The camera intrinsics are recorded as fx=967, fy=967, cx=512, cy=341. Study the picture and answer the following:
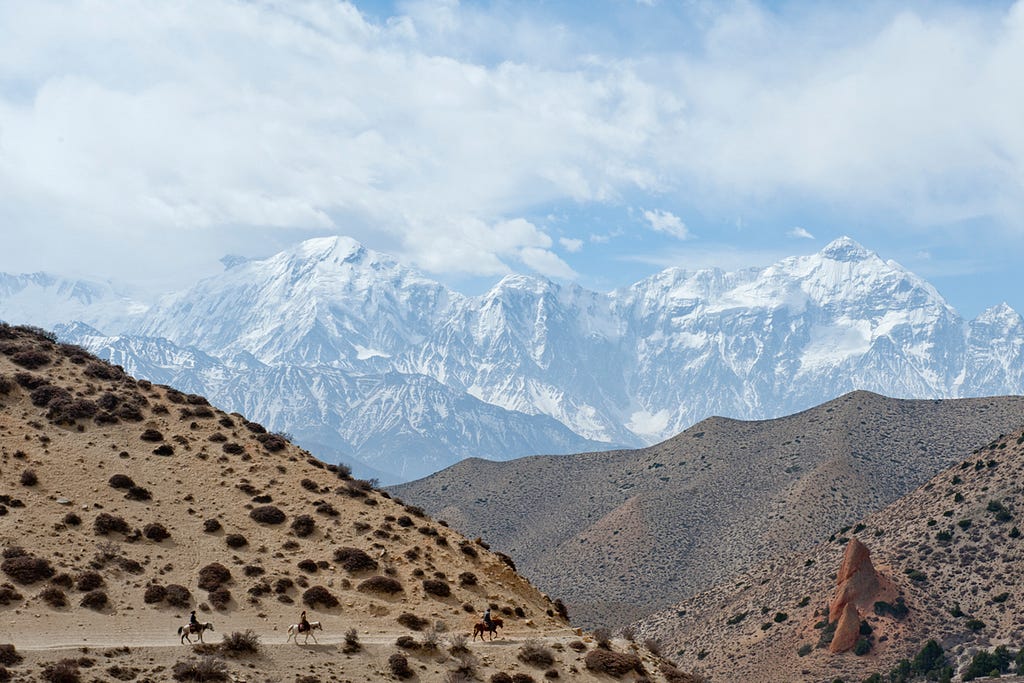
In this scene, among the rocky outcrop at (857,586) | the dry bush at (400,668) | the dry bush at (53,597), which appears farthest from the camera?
the rocky outcrop at (857,586)

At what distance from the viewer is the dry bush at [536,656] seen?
4653 centimetres

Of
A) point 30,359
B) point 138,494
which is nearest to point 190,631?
point 138,494

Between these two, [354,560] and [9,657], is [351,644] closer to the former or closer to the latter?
[354,560]

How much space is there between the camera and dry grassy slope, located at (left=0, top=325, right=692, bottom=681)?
4584cm

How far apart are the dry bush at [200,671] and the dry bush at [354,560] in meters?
14.4

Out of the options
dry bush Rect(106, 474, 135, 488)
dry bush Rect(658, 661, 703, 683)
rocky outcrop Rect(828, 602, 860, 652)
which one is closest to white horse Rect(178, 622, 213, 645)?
dry bush Rect(106, 474, 135, 488)

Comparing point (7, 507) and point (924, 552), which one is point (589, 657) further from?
point (924, 552)

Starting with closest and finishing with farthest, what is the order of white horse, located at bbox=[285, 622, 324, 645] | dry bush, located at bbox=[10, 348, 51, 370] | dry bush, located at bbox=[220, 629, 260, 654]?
1. dry bush, located at bbox=[220, 629, 260, 654]
2. white horse, located at bbox=[285, 622, 324, 645]
3. dry bush, located at bbox=[10, 348, 51, 370]

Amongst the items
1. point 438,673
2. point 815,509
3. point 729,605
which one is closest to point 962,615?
point 729,605

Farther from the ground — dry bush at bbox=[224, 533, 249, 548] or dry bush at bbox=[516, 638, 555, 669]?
dry bush at bbox=[224, 533, 249, 548]

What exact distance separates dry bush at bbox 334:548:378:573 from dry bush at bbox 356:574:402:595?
1324 millimetres

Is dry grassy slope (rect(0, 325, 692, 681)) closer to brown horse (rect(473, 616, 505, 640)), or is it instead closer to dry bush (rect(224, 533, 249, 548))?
dry bush (rect(224, 533, 249, 548))

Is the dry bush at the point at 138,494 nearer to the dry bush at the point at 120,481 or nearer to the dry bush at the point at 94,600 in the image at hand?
the dry bush at the point at 120,481

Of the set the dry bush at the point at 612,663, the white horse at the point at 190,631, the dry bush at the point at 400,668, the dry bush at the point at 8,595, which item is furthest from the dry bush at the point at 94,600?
the dry bush at the point at 612,663
